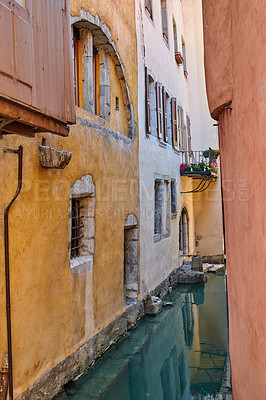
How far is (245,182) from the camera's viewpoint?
3.88 m

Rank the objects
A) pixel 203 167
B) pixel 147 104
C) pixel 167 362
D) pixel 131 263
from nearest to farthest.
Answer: pixel 167 362 < pixel 131 263 < pixel 147 104 < pixel 203 167

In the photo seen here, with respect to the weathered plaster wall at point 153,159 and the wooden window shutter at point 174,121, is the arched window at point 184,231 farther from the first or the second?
the wooden window shutter at point 174,121

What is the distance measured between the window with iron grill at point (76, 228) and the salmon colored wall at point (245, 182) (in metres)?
2.98

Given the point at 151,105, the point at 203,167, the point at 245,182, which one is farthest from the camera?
the point at 203,167

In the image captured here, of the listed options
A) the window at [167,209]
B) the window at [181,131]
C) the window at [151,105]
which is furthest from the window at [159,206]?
the window at [181,131]

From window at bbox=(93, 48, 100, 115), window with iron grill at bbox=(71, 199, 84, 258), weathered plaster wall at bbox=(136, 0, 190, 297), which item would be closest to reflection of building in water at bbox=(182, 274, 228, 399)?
weathered plaster wall at bbox=(136, 0, 190, 297)

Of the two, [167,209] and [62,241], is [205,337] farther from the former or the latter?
[167,209]

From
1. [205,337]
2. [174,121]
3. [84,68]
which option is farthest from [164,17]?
[205,337]

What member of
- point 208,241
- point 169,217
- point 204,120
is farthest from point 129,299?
point 204,120

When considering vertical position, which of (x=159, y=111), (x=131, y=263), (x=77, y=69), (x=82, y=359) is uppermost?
(x=159, y=111)

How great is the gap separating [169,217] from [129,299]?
4354mm

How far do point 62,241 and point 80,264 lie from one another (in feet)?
2.35

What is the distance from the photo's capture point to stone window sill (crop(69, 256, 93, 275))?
665 centimetres

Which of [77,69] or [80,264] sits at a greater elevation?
[77,69]
